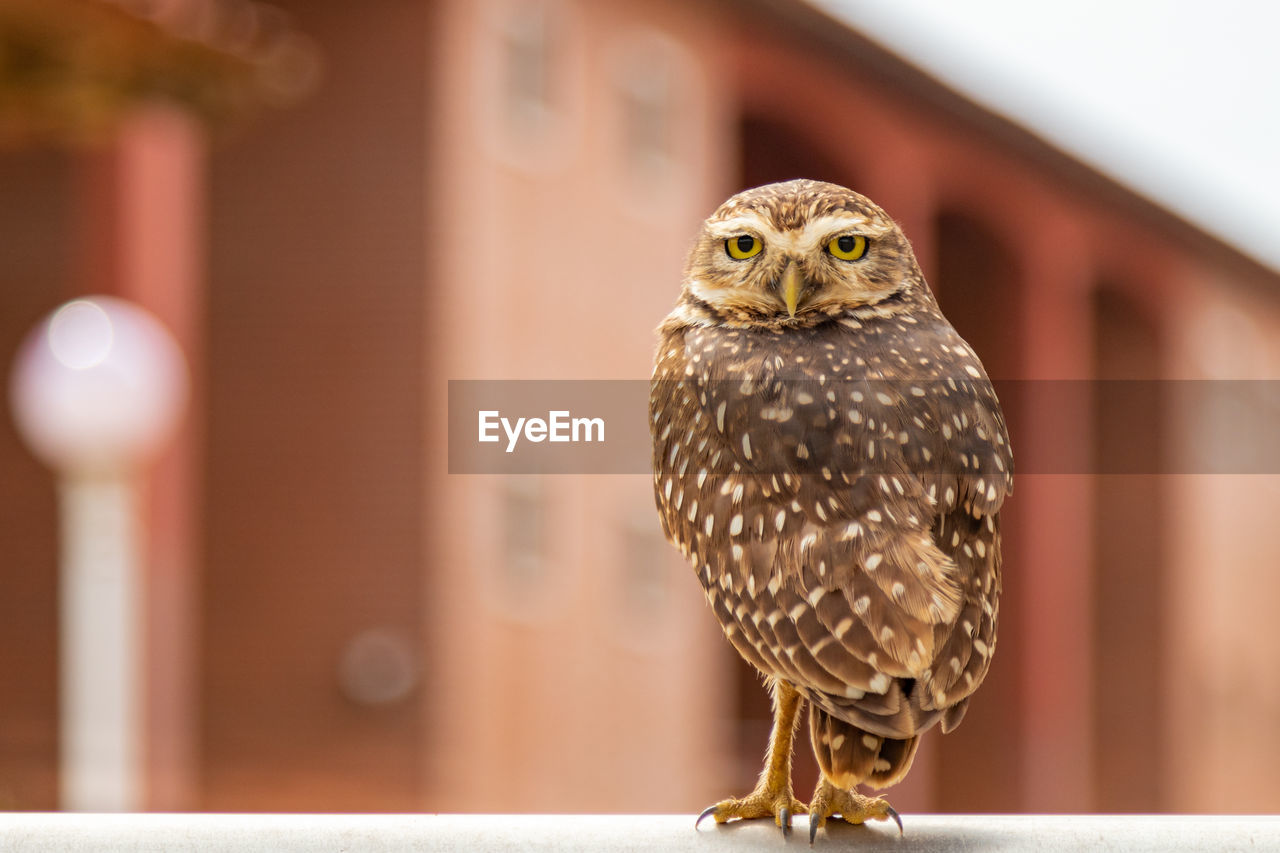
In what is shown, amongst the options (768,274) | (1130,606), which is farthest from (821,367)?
(1130,606)

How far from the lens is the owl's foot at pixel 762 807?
1.60 meters

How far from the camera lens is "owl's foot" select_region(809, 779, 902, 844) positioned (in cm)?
161

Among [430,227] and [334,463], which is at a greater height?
[430,227]

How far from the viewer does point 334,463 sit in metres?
11.7

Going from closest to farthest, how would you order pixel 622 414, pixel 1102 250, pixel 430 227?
pixel 622 414
pixel 430 227
pixel 1102 250

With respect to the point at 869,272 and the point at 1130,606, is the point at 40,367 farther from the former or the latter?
the point at 1130,606

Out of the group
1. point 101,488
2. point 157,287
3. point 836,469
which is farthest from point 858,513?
point 157,287

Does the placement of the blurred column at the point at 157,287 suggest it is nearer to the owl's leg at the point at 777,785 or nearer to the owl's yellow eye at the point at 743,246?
the owl's leg at the point at 777,785

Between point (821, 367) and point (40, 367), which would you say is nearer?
point (821, 367)

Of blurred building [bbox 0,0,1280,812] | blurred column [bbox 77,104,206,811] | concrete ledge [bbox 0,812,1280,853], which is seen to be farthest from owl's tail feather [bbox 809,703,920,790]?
blurred building [bbox 0,0,1280,812]

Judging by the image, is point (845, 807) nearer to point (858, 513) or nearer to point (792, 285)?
point (858, 513)

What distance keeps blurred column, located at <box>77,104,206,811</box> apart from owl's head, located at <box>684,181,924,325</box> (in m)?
7.70

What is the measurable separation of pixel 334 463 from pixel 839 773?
10.5 m

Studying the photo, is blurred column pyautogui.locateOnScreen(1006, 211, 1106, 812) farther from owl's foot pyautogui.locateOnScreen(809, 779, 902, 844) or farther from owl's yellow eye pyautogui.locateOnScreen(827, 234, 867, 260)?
owl's yellow eye pyautogui.locateOnScreen(827, 234, 867, 260)
